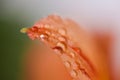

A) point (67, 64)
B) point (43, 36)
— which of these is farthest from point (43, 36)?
point (67, 64)

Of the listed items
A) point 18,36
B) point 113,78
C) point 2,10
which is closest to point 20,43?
point 18,36

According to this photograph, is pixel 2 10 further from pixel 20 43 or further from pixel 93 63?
pixel 93 63

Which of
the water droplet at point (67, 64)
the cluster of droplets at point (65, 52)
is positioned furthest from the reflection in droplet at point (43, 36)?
the water droplet at point (67, 64)

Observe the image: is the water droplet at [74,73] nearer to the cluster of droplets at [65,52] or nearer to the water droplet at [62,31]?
the cluster of droplets at [65,52]

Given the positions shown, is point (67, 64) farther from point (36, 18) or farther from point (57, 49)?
point (36, 18)

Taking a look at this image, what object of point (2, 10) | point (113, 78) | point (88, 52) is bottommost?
point (113, 78)

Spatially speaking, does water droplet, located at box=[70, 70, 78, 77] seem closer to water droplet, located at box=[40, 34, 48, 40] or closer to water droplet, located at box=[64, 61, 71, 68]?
water droplet, located at box=[64, 61, 71, 68]
